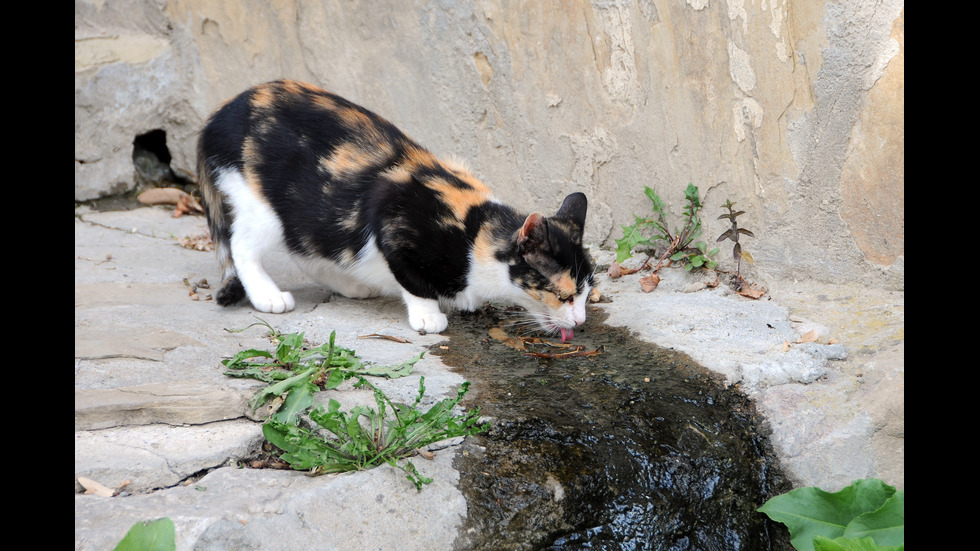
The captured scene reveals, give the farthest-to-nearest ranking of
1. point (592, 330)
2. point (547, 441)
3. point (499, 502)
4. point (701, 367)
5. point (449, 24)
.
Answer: point (449, 24) < point (592, 330) < point (701, 367) < point (547, 441) < point (499, 502)

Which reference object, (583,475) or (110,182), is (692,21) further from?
(110,182)

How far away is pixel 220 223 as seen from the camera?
431cm

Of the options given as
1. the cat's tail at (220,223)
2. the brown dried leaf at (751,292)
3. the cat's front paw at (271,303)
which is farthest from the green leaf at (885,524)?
the cat's tail at (220,223)

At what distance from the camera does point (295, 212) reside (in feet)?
13.5

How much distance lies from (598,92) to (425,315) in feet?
5.80

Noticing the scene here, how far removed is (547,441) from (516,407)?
0.24 meters

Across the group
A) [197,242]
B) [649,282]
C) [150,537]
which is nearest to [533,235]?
[649,282]

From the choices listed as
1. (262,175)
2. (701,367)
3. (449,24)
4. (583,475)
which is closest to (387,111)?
(449,24)

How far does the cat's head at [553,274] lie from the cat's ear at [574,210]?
0.09 meters

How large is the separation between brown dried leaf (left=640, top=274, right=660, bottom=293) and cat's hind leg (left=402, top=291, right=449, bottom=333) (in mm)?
1185

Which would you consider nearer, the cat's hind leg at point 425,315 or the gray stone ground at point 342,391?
the gray stone ground at point 342,391

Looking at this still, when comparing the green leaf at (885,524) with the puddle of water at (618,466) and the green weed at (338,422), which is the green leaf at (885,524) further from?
the green weed at (338,422)

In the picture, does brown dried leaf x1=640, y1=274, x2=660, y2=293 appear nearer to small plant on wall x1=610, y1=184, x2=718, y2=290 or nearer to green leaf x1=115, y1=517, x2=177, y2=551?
small plant on wall x1=610, y1=184, x2=718, y2=290

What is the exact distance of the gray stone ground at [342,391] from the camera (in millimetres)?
2240
